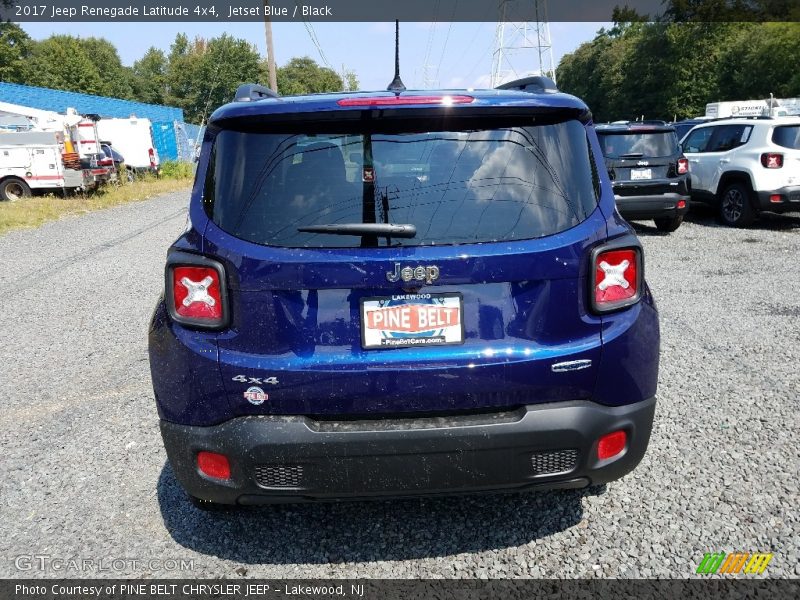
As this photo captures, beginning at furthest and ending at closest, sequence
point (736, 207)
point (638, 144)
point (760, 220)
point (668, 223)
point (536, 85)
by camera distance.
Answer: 1. point (760, 220)
2. point (736, 207)
3. point (668, 223)
4. point (638, 144)
5. point (536, 85)

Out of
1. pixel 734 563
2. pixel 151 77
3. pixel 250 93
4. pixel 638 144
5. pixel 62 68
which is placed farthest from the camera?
pixel 151 77

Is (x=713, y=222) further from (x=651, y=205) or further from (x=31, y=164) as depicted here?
(x=31, y=164)

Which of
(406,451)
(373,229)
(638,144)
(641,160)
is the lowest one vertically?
(406,451)

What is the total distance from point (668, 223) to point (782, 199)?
173 centimetres

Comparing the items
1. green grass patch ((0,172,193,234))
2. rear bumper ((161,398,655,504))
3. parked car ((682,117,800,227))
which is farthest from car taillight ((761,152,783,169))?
green grass patch ((0,172,193,234))

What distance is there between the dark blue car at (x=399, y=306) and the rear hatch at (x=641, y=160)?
28.5 ft

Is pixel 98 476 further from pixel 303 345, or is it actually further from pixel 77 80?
pixel 77 80

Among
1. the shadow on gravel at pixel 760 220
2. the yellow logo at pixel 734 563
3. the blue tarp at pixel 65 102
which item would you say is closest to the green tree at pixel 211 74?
the blue tarp at pixel 65 102

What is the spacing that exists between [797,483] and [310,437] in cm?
240

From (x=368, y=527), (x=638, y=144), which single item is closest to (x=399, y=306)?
(x=368, y=527)

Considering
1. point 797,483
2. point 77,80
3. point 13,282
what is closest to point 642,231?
point 797,483

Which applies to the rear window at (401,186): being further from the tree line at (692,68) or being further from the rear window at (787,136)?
the tree line at (692,68)

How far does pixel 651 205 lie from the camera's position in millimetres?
10547

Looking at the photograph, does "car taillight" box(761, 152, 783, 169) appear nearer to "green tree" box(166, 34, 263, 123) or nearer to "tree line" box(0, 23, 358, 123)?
Result: "tree line" box(0, 23, 358, 123)
